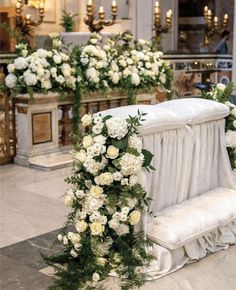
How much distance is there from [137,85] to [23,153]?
1.94m

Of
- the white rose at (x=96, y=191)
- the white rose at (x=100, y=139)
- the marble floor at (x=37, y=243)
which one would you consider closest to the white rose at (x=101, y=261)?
the marble floor at (x=37, y=243)

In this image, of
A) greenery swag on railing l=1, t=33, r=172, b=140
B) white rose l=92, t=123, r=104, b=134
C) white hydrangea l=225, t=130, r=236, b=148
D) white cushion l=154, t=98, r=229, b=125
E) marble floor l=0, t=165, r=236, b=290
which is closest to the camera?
white rose l=92, t=123, r=104, b=134

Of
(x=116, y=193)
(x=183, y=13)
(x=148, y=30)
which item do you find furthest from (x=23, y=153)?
(x=183, y=13)

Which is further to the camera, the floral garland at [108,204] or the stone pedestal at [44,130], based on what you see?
the stone pedestal at [44,130]

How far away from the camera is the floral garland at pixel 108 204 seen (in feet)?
11.2

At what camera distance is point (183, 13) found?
723 inches

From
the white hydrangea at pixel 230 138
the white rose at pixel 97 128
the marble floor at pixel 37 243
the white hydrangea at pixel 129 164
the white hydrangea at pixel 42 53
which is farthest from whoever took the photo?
the white hydrangea at pixel 42 53

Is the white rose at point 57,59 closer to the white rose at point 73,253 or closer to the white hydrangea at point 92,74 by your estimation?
the white hydrangea at point 92,74

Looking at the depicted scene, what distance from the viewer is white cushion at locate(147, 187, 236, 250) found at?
362 cm

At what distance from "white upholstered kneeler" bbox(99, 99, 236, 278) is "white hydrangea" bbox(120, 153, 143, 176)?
0.28 m

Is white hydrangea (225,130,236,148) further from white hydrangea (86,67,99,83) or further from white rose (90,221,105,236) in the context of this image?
white hydrangea (86,67,99,83)

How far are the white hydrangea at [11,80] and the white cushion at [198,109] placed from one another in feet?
9.50

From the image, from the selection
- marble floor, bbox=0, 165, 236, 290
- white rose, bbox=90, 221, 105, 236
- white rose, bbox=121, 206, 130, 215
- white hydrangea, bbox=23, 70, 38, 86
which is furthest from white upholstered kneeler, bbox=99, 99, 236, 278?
white hydrangea, bbox=23, 70, 38, 86

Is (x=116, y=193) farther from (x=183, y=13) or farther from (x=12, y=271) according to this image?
(x=183, y=13)
